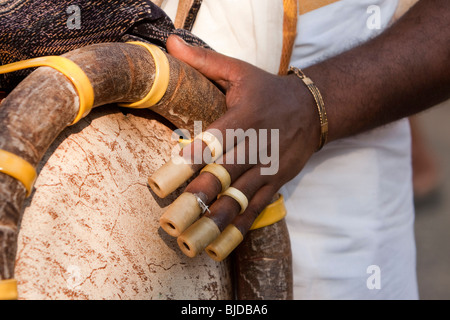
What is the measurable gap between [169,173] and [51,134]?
8.3 inches

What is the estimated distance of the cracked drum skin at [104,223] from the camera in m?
0.78

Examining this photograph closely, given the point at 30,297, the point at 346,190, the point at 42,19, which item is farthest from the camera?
the point at 346,190

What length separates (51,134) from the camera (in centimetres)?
77

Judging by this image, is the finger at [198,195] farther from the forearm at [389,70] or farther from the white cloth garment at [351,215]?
the white cloth garment at [351,215]

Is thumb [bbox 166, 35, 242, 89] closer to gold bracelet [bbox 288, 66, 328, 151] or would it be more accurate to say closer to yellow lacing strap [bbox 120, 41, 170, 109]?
yellow lacing strap [bbox 120, 41, 170, 109]

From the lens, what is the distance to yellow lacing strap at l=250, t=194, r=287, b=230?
1.09 metres

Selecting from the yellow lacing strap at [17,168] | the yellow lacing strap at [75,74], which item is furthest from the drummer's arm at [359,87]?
the yellow lacing strap at [17,168]

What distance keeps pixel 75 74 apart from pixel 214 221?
326mm

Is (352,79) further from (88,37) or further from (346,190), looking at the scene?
(88,37)

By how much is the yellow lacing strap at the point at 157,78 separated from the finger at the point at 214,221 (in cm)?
21

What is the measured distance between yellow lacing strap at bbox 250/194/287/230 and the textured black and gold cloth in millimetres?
392

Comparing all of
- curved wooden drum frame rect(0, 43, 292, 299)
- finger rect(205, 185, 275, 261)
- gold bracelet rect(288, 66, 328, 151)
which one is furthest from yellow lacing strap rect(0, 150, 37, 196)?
gold bracelet rect(288, 66, 328, 151)

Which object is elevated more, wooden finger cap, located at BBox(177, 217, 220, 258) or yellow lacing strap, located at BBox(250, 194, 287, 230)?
yellow lacing strap, located at BBox(250, 194, 287, 230)

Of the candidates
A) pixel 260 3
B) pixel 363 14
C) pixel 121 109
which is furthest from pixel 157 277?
pixel 363 14
